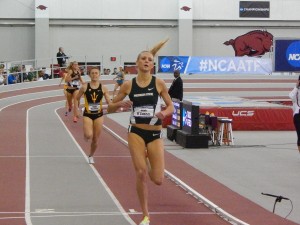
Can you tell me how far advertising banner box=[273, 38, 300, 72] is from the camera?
24391mm

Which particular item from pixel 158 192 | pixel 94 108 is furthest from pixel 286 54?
pixel 158 192

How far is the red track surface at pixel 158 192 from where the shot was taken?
9812 mm

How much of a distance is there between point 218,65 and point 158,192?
96.0ft

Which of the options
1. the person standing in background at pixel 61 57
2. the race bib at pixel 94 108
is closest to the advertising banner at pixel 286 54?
the race bib at pixel 94 108

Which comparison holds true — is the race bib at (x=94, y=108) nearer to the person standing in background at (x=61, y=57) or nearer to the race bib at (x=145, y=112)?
the race bib at (x=145, y=112)

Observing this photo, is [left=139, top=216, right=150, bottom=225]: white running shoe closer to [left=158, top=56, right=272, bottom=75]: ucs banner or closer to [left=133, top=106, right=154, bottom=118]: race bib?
[left=133, top=106, right=154, bottom=118]: race bib

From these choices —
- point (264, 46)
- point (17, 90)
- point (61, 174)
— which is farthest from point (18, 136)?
point (264, 46)

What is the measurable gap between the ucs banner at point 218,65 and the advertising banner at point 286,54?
15.3 m

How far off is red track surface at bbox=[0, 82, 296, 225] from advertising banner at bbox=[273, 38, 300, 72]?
7.38 metres

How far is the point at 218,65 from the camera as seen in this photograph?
1606 inches

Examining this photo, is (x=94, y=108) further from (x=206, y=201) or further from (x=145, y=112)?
(x=145, y=112)

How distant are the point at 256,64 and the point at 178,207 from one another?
31455mm

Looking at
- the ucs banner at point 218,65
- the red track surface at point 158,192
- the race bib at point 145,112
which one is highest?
the ucs banner at point 218,65

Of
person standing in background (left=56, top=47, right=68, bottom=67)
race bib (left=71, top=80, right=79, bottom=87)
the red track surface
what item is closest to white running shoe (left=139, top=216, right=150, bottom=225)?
the red track surface
